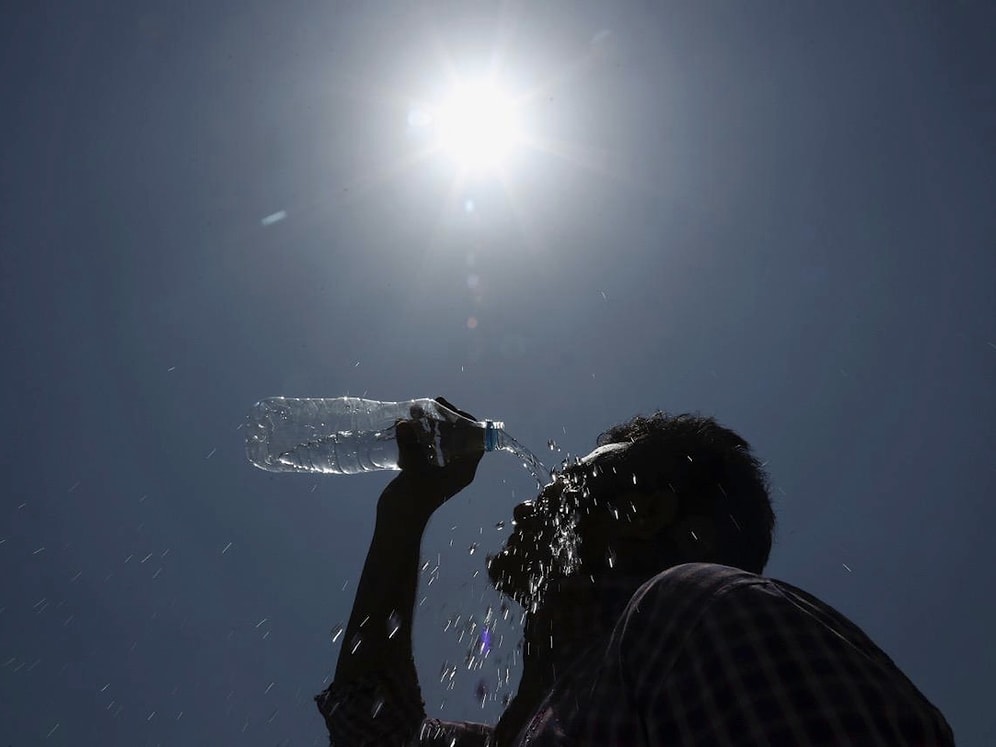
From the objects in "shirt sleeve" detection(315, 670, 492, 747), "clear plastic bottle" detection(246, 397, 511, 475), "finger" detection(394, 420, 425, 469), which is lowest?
"shirt sleeve" detection(315, 670, 492, 747)

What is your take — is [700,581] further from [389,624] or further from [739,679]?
[389,624]

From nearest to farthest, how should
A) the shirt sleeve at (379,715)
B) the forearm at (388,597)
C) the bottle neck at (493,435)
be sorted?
the shirt sleeve at (379,715) < the forearm at (388,597) < the bottle neck at (493,435)

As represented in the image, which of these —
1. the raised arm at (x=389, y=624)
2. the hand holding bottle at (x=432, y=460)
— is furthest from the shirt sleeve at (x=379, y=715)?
the hand holding bottle at (x=432, y=460)

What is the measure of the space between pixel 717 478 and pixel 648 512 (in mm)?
384

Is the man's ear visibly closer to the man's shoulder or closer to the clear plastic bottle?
the man's shoulder

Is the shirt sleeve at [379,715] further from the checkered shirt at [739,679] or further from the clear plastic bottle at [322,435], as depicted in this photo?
the clear plastic bottle at [322,435]

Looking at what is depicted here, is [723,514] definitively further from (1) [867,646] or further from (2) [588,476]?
(1) [867,646]

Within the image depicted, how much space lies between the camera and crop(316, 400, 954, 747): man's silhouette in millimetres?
905

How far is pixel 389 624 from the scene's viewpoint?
2.86 metres

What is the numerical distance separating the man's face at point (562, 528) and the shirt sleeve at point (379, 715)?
2.10ft

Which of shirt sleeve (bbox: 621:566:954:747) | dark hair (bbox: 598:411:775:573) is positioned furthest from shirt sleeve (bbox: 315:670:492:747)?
shirt sleeve (bbox: 621:566:954:747)

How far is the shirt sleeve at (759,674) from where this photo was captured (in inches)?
33.4

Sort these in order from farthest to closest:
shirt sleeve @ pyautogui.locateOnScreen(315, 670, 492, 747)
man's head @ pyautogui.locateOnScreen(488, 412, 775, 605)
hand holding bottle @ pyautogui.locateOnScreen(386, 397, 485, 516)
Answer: hand holding bottle @ pyautogui.locateOnScreen(386, 397, 485, 516)
shirt sleeve @ pyautogui.locateOnScreen(315, 670, 492, 747)
man's head @ pyautogui.locateOnScreen(488, 412, 775, 605)

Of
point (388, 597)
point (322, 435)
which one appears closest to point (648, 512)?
point (388, 597)
